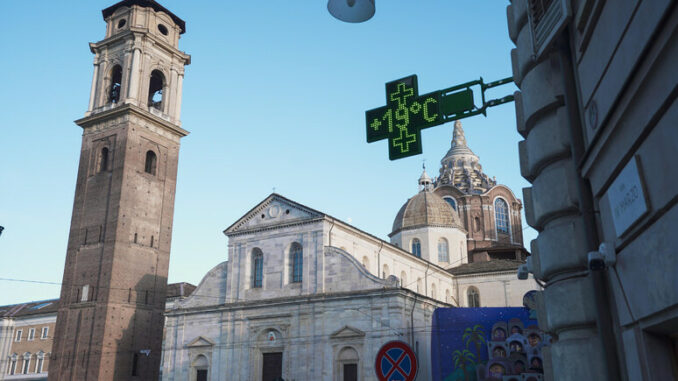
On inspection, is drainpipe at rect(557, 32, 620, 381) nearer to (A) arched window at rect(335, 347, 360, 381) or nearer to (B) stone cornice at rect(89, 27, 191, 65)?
(A) arched window at rect(335, 347, 360, 381)

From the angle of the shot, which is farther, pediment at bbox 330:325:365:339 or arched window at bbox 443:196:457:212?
arched window at bbox 443:196:457:212

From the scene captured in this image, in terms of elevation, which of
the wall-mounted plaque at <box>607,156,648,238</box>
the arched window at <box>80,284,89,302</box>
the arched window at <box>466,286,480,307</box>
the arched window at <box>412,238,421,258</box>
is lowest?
the wall-mounted plaque at <box>607,156,648,238</box>

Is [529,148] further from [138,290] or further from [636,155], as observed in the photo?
[138,290]

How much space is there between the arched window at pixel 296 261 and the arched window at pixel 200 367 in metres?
8.03

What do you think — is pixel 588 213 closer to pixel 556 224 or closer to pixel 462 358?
pixel 556 224

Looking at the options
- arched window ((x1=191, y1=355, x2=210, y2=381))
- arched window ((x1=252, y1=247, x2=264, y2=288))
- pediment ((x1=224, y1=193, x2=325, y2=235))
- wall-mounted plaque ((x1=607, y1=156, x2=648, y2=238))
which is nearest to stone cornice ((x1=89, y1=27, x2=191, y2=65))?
pediment ((x1=224, y1=193, x2=325, y2=235))

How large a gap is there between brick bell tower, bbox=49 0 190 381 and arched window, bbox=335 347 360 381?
592 inches

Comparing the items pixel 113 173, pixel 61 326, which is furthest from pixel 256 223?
pixel 61 326

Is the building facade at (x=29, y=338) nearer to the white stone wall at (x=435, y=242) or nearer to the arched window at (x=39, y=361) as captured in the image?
the arched window at (x=39, y=361)

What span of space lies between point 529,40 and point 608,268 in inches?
143

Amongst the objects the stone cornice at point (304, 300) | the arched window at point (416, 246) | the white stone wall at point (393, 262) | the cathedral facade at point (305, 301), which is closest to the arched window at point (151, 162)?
the cathedral facade at point (305, 301)

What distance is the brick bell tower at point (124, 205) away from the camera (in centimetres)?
3903

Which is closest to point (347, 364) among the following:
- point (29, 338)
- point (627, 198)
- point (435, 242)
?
point (435, 242)

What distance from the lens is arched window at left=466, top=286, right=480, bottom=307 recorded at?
156ft
